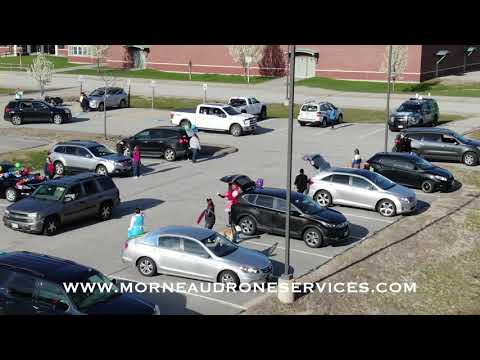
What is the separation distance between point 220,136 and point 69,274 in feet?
81.9

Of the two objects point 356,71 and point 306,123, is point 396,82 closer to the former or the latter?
point 356,71

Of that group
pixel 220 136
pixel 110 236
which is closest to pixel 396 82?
pixel 220 136

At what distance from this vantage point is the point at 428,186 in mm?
25438

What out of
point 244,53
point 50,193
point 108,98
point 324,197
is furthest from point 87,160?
point 244,53

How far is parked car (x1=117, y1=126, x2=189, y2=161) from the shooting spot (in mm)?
31141

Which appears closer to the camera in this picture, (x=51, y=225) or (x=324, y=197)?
(x=51, y=225)

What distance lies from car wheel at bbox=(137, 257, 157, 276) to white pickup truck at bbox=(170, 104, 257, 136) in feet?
71.2

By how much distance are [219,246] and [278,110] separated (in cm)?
3302

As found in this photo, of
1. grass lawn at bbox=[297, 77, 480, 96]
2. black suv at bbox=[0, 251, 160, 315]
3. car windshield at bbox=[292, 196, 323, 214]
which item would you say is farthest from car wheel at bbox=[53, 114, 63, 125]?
black suv at bbox=[0, 251, 160, 315]

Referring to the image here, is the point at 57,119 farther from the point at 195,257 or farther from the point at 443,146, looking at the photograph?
the point at 195,257

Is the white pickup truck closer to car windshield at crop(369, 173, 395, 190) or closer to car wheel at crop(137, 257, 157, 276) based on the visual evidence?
car windshield at crop(369, 173, 395, 190)

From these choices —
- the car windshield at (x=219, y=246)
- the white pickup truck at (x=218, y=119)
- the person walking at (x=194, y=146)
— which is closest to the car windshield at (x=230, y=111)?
the white pickup truck at (x=218, y=119)
